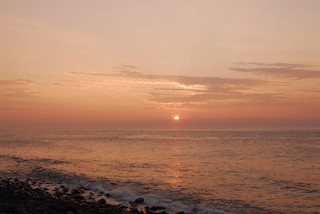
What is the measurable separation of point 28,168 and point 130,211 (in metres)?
22.3

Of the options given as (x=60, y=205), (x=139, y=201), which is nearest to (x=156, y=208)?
(x=139, y=201)

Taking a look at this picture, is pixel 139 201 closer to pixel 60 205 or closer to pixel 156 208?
pixel 156 208

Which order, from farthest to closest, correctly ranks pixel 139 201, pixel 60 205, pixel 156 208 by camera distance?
pixel 139 201, pixel 156 208, pixel 60 205

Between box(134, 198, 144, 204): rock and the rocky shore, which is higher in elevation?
the rocky shore

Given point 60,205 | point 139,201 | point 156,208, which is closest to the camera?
point 60,205

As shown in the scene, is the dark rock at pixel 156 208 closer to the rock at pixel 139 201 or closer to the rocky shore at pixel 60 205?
the rocky shore at pixel 60 205

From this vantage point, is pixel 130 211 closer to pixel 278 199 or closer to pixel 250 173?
pixel 278 199

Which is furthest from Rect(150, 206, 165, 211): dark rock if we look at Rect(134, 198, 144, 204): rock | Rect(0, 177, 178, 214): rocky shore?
Rect(134, 198, 144, 204): rock

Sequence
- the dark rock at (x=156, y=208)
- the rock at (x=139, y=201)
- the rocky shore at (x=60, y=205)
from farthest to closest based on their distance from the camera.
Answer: the rock at (x=139, y=201)
the dark rock at (x=156, y=208)
the rocky shore at (x=60, y=205)

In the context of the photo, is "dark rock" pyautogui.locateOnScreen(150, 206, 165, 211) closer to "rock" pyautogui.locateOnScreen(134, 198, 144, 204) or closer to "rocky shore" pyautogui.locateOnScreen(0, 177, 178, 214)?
"rocky shore" pyautogui.locateOnScreen(0, 177, 178, 214)

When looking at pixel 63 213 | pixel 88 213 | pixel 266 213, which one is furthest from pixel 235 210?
pixel 63 213

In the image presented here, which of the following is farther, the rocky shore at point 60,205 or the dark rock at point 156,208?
the dark rock at point 156,208

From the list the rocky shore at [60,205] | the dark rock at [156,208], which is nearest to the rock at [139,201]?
the rocky shore at [60,205]

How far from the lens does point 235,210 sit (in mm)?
16188
